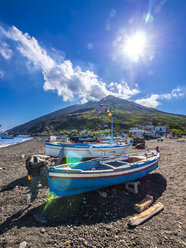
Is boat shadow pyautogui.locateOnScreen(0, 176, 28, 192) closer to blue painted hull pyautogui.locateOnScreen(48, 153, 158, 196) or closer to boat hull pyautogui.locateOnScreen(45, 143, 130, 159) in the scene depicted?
blue painted hull pyautogui.locateOnScreen(48, 153, 158, 196)

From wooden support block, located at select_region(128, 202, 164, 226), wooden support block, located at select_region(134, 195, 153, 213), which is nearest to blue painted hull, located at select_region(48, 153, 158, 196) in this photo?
wooden support block, located at select_region(134, 195, 153, 213)

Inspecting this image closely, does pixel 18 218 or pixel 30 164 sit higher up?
pixel 30 164

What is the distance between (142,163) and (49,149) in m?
10.2

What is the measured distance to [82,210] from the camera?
545cm

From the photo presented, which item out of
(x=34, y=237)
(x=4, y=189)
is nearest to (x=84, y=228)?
(x=34, y=237)

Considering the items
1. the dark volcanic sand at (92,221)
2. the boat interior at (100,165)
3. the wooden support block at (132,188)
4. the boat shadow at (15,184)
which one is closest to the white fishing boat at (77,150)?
the boat interior at (100,165)

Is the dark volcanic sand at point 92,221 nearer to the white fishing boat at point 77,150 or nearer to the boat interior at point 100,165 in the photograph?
the boat interior at point 100,165

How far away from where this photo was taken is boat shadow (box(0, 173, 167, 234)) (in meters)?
4.77

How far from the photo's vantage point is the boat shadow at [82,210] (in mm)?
4766

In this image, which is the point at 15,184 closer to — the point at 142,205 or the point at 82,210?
the point at 82,210

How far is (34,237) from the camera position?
Result: 3969 millimetres

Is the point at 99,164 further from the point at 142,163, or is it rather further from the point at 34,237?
the point at 34,237

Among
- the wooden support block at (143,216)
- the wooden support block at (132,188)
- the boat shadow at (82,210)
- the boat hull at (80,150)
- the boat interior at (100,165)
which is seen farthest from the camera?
the boat hull at (80,150)

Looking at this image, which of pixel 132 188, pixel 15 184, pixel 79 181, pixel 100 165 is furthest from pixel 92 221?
pixel 15 184
